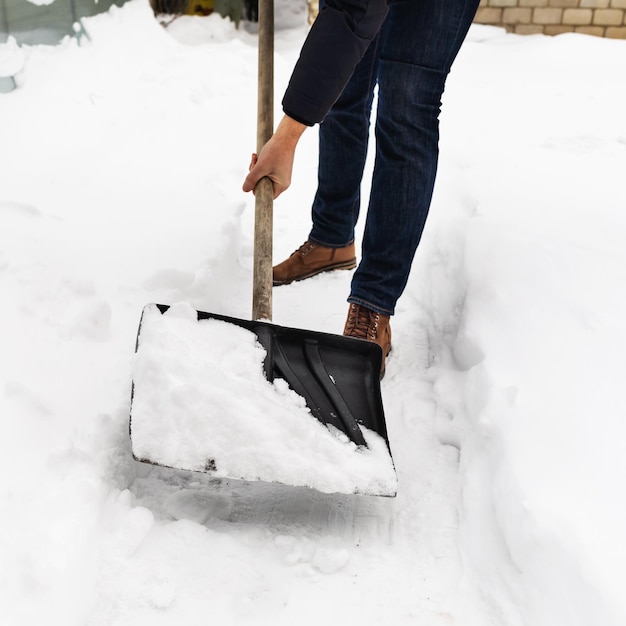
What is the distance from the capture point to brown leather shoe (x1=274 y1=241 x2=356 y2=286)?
2.06m

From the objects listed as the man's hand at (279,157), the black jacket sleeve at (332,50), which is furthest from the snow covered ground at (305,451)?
the black jacket sleeve at (332,50)

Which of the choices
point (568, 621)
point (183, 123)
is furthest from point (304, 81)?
point (183, 123)

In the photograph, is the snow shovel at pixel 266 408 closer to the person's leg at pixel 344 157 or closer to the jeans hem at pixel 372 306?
the jeans hem at pixel 372 306

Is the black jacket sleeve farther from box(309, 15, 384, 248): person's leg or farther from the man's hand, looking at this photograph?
box(309, 15, 384, 248): person's leg

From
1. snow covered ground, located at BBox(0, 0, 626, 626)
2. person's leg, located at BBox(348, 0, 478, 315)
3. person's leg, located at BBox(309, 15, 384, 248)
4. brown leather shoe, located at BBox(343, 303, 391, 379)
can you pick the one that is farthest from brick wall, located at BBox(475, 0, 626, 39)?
brown leather shoe, located at BBox(343, 303, 391, 379)

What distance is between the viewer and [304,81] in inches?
47.4

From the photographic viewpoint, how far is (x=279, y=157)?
1321 mm

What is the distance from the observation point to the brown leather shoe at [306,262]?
6.75 feet

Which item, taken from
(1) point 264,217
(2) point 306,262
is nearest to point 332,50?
(1) point 264,217

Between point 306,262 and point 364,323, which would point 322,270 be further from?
point 364,323

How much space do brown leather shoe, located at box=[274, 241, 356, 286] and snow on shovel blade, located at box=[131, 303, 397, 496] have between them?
756mm

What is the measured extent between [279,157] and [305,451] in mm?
591

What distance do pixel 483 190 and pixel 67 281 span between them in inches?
58.7

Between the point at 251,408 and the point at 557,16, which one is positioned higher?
the point at 557,16
